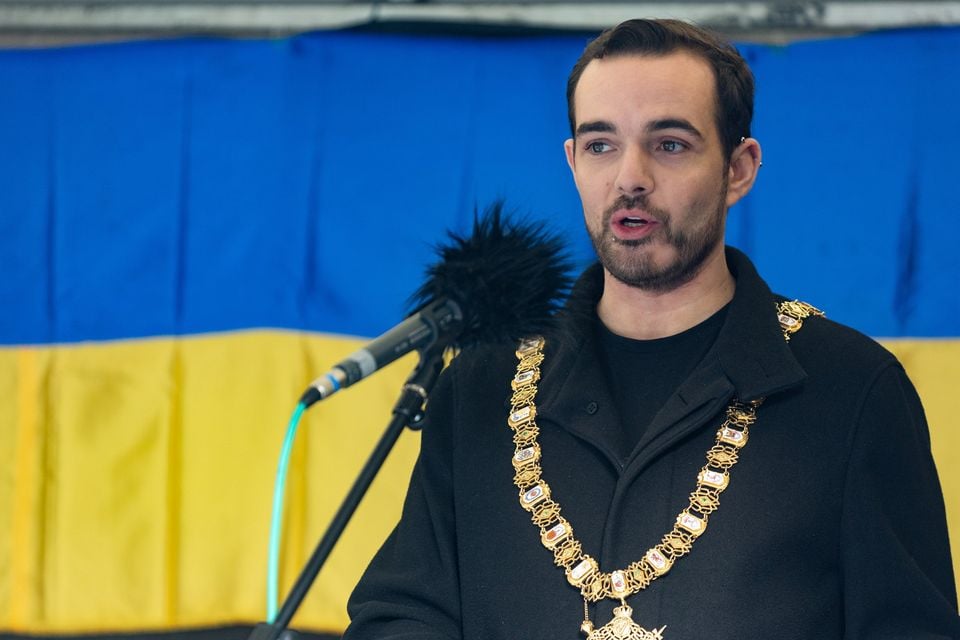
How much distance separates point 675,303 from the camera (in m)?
1.70

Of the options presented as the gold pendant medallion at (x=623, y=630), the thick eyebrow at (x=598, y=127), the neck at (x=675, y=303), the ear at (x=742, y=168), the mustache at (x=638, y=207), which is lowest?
the gold pendant medallion at (x=623, y=630)

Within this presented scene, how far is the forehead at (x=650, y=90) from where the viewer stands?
1652 millimetres

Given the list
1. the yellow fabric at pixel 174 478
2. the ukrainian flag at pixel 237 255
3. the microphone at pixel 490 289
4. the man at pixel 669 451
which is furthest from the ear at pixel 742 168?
the yellow fabric at pixel 174 478

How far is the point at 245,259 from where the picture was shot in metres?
2.72

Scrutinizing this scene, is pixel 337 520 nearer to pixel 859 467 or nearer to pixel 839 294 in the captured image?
pixel 859 467

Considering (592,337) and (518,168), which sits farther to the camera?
(518,168)

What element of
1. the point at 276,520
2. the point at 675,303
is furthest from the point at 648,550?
the point at 276,520

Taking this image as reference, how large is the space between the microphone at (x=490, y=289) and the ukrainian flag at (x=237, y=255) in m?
0.80

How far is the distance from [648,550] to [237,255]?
4.77 ft

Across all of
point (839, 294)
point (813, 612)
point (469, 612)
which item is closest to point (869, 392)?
point (813, 612)

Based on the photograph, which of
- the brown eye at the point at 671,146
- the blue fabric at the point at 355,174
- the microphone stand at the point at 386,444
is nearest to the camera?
the microphone stand at the point at 386,444

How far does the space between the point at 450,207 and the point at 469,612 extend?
1171 millimetres

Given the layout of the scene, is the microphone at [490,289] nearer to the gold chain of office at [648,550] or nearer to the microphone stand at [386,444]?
the microphone stand at [386,444]

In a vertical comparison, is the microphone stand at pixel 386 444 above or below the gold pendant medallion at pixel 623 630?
above
